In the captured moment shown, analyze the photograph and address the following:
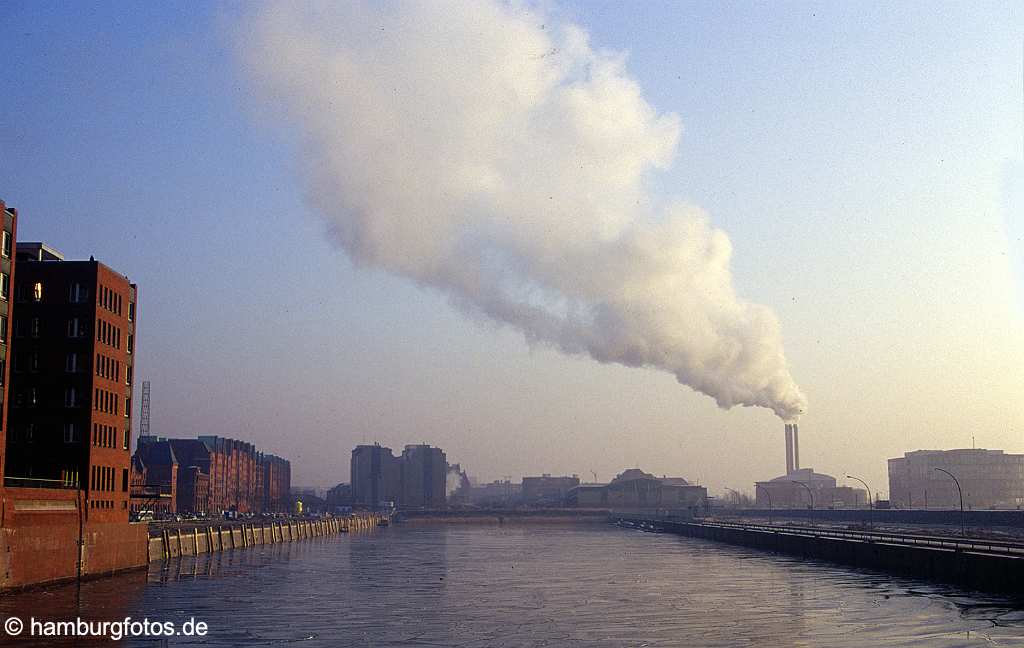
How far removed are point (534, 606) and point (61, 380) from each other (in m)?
48.9

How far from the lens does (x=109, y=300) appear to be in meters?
98.8

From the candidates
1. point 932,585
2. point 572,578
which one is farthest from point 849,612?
point 572,578

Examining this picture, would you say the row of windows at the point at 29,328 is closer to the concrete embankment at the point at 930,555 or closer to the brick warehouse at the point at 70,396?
the brick warehouse at the point at 70,396

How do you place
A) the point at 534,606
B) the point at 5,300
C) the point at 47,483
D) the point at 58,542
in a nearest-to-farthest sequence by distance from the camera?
1. the point at 534,606
2. the point at 5,300
3. the point at 58,542
4. the point at 47,483

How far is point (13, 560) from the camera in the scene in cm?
7350

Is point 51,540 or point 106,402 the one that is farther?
point 106,402

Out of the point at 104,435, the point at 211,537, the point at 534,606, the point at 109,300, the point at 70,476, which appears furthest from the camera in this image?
the point at 211,537

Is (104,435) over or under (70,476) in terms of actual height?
over

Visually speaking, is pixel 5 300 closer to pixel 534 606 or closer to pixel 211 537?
pixel 534 606

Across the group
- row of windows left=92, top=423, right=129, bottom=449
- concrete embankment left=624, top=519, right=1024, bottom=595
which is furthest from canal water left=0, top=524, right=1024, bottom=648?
row of windows left=92, top=423, right=129, bottom=449

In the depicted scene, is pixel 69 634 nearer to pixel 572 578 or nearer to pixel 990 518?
pixel 572 578

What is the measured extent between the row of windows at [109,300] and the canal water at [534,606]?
965 inches

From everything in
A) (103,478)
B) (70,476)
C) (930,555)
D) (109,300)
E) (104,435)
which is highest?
(109,300)

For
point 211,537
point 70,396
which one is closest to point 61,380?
point 70,396
